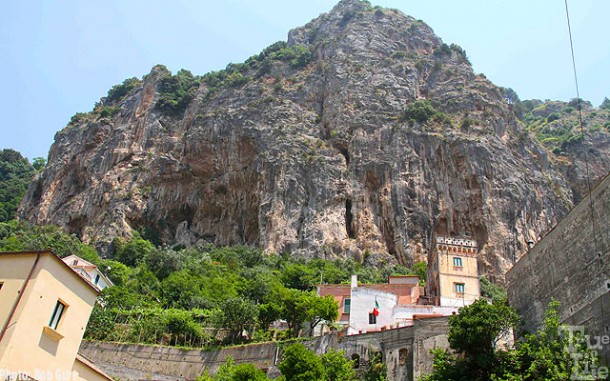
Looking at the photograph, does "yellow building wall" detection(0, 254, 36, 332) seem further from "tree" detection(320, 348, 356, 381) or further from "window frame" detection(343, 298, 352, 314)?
"window frame" detection(343, 298, 352, 314)

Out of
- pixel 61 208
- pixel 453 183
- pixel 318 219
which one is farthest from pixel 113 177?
pixel 453 183

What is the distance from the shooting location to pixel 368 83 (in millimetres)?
78125

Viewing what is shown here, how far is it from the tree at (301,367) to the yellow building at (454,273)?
14.6 metres

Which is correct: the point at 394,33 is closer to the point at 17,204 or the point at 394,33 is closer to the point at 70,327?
the point at 17,204

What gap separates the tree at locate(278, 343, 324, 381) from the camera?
86.4 feet

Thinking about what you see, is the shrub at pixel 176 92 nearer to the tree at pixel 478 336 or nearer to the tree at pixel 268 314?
the tree at pixel 268 314

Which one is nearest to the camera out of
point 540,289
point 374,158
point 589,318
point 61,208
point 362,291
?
point 589,318

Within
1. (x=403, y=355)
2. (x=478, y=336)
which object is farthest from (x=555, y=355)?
(x=403, y=355)

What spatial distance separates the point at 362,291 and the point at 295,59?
58991mm

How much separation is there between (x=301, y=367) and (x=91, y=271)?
28482 mm

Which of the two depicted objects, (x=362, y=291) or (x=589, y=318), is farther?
(x=362, y=291)

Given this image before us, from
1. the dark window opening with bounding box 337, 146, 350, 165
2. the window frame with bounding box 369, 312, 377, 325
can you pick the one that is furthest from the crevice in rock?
the window frame with bounding box 369, 312, 377, 325

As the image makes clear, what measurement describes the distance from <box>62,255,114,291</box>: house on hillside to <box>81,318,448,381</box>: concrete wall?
11.4m

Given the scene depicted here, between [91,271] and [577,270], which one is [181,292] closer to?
[91,271]
